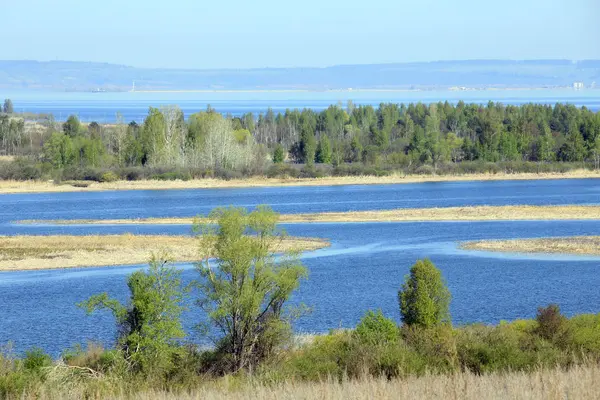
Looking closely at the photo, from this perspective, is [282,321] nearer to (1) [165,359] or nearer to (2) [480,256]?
(1) [165,359]

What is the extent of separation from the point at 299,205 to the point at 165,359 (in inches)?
1842

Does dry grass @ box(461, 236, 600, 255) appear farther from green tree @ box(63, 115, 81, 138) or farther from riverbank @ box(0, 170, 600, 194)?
green tree @ box(63, 115, 81, 138)

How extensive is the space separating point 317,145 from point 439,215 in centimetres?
4159

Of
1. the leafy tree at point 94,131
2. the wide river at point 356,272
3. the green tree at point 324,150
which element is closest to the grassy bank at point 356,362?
the wide river at point 356,272

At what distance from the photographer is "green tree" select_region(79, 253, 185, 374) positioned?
20.0 metres

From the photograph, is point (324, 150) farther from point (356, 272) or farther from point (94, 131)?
point (356, 272)

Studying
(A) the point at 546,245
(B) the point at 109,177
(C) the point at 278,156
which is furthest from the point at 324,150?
(A) the point at 546,245

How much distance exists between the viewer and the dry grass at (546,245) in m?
42.4

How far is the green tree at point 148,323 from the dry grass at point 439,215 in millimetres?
33557

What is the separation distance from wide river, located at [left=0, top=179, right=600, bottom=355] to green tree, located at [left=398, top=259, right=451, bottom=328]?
4698 millimetres

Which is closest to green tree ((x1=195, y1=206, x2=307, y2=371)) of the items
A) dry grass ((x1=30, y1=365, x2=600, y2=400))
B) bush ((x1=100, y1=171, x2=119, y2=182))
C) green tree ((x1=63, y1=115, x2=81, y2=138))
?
dry grass ((x1=30, y1=365, x2=600, y2=400))

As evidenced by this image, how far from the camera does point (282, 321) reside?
72.3 ft

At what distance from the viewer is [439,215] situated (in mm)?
56844

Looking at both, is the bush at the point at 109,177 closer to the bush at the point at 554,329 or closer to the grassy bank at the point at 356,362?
the grassy bank at the point at 356,362
